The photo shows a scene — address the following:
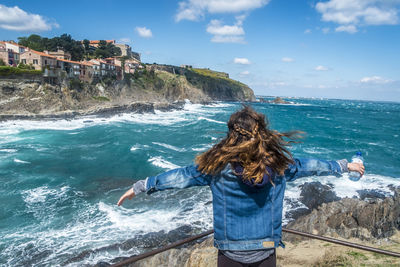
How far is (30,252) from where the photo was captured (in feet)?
38.4

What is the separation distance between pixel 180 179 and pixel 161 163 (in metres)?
22.9

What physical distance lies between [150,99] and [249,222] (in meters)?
76.9

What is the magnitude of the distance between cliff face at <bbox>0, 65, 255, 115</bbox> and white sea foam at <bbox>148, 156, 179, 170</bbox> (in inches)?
1283

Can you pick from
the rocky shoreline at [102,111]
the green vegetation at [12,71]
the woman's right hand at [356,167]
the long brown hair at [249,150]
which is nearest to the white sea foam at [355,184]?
the woman's right hand at [356,167]

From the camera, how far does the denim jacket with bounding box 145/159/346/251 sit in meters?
1.92

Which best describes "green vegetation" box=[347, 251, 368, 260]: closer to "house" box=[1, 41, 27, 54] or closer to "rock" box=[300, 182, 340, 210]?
"rock" box=[300, 182, 340, 210]

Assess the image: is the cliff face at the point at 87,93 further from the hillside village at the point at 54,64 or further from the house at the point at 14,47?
the house at the point at 14,47

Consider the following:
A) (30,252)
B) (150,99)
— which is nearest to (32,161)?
(30,252)

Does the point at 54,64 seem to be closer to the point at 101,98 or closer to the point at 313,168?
the point at 101,98

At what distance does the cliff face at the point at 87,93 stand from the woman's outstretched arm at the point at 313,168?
54057 millimetres

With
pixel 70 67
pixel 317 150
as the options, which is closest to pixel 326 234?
pixel 317 150

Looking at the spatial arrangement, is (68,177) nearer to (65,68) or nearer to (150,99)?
(65,68)

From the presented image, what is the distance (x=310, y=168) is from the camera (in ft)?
7.25

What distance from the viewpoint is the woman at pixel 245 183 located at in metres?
1.90
